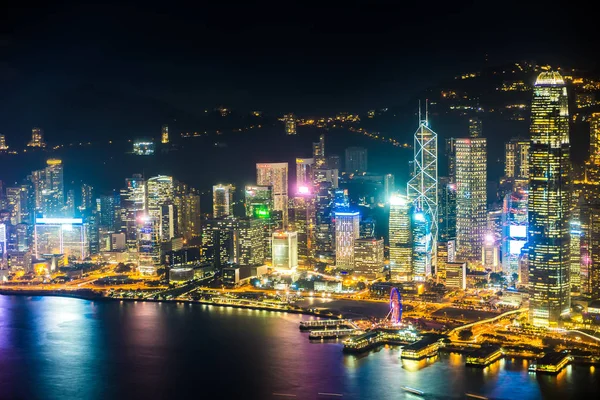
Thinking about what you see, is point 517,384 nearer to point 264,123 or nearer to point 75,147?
point 264,123

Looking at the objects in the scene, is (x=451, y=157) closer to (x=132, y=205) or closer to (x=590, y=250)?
(x=590, y=250)

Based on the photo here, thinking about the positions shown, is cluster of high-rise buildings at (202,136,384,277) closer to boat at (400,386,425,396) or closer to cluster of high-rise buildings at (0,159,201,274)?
cluster of high-rise buildings at (0,159,201,274)

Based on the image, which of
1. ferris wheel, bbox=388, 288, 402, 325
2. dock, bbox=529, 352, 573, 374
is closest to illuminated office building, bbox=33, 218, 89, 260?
ferris wheel, bbox=388, 288, 402, 325

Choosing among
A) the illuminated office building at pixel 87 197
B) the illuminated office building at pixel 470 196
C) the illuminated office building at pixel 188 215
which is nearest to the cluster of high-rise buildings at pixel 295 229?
the illuminated office building at pixel 188 215

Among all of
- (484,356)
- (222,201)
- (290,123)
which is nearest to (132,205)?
(222,201)

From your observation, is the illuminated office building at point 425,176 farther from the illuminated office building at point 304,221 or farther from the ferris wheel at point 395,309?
the ferris wheel at point 395,309
